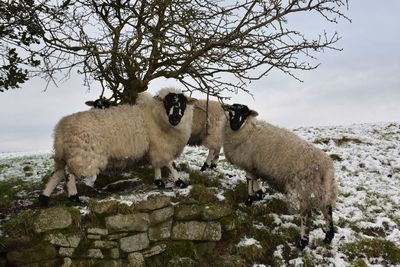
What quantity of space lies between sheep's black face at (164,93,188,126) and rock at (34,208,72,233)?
2.66 meters

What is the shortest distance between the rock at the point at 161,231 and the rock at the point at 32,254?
1448 mm

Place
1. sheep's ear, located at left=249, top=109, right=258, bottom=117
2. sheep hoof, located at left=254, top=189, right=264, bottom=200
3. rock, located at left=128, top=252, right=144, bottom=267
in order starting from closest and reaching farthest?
rock, located at left=128, top=252, right=144, bottom=267
sheep hoof, located at left=254, top=189, right=264, bottom=200
sheep's ear, located at left=249, top=109, right=258, bottom=117

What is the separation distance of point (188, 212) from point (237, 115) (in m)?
2.48

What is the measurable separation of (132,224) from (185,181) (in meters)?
2.31

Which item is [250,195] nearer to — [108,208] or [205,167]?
[205,167]

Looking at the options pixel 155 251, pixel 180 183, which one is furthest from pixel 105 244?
pixel 180 183

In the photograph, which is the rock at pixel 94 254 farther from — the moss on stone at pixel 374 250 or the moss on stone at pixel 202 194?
the moss on stone at pixel 374 250

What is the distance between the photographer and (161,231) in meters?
7.14

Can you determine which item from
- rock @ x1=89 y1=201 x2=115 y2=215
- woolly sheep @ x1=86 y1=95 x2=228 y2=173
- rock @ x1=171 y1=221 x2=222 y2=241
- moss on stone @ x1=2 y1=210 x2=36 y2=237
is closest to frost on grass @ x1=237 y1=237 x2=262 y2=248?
rock @ x1=171 y1=221 x2=222 y2=241

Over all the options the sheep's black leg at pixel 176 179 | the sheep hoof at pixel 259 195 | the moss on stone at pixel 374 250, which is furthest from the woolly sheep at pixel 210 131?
the moss on stone at pixel 374 250

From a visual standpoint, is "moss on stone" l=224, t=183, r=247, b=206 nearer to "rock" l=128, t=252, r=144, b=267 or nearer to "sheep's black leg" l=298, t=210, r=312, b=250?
"sheep's black leg" l=298, t=210, r=312, b=250

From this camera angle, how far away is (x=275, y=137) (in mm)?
8273

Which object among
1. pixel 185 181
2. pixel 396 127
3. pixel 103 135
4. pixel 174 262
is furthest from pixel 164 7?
pixel 396 127

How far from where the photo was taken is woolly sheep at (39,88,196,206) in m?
7.47
